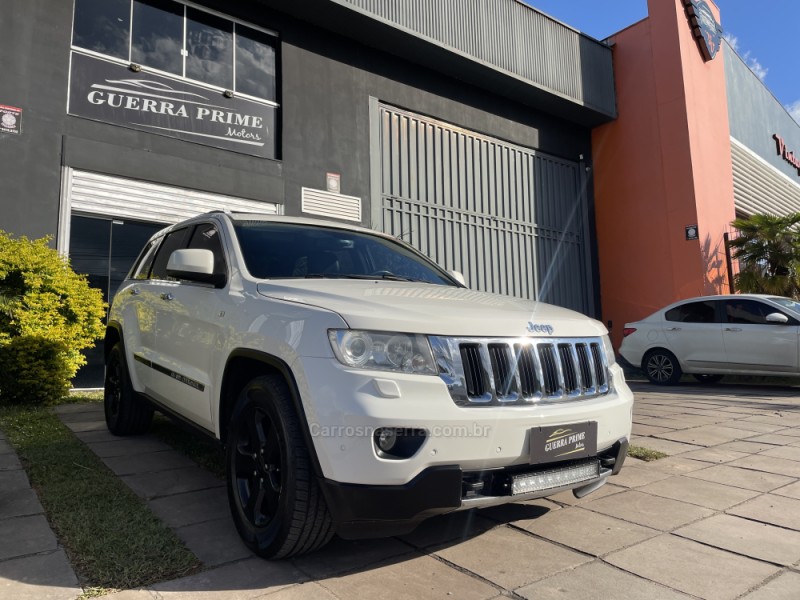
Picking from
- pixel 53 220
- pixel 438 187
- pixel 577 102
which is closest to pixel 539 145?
pixel 577 102

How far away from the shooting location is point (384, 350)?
2.22 metres

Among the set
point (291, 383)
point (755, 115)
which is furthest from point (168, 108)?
point (755, 115)

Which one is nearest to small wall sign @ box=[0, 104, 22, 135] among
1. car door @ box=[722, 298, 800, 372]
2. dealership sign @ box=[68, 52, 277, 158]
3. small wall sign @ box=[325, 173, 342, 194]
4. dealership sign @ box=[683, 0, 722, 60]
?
dealership sign @ box=[68, 52, 277, 158]

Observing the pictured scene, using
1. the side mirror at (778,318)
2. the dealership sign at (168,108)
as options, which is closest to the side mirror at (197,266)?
the dealership sign at (168,108)

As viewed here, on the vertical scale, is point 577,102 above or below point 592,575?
above

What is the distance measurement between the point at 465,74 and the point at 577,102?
10.6 ft

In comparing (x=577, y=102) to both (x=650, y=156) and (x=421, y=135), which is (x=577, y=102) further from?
(x=421, y=135)

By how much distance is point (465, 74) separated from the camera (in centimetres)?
1234

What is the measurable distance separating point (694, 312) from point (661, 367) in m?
1.03

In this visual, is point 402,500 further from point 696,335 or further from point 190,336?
point 696,335

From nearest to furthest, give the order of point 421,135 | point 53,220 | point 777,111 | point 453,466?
point 453,466 < point 53,220 < point 421,135 < point 777,111

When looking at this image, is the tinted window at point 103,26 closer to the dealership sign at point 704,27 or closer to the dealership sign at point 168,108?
the dealership sign at point 168,108

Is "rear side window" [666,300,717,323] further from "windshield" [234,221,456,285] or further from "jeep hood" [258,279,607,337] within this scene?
"jeep hood" [258,279,607,337]

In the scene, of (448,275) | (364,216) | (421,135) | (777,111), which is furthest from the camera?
(777,111)
